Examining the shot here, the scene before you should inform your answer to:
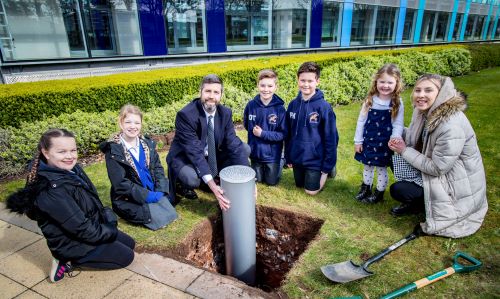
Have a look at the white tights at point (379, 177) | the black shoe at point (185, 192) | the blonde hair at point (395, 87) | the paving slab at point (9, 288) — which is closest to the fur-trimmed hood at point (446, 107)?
the blonde hair at point (395, 87)

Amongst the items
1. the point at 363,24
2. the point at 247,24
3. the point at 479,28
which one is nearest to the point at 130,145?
the point at 247,24

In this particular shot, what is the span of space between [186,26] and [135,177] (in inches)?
423

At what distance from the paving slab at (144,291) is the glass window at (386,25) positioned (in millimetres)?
22340

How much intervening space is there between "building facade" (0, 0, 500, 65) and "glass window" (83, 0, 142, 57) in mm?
31

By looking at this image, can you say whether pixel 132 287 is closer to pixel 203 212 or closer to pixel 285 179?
pixel 203 212

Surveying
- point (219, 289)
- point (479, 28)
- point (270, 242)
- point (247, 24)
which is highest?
point (479, 28)

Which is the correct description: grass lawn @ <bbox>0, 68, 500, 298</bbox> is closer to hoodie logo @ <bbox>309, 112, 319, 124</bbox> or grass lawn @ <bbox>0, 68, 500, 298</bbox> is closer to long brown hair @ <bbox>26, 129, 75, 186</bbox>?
hoodie logo @ <bbox>309, 112, 319, 124</bbox>

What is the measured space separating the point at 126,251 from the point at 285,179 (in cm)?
257

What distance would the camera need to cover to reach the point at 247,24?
14484 mm

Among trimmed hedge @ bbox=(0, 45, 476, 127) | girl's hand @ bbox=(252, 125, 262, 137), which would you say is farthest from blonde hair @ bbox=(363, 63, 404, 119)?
trimmed hedge @ bbox=(0, 45, 476, 127)

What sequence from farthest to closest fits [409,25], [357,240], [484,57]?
[409,25] → [484,57] → [357,240]

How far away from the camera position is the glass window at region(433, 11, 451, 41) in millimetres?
26180

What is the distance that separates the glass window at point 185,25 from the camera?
476 inches

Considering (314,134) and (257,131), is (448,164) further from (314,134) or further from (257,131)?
(257,131)
